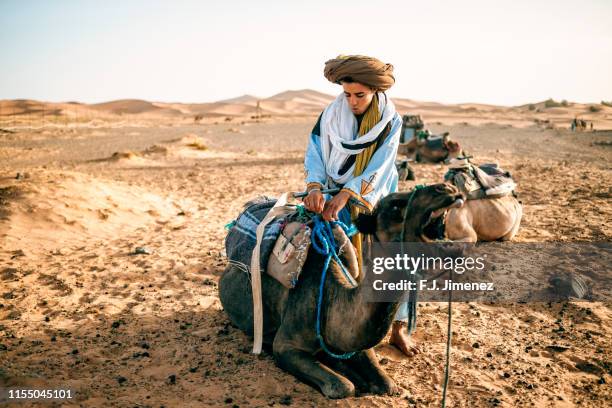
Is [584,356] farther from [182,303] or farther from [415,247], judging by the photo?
[182,303]

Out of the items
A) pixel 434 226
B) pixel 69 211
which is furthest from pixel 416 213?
pixel 69 211

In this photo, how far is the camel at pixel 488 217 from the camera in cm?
566

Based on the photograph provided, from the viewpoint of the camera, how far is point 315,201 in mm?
3531

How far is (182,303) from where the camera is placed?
514 cm

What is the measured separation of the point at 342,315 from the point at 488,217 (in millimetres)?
3732

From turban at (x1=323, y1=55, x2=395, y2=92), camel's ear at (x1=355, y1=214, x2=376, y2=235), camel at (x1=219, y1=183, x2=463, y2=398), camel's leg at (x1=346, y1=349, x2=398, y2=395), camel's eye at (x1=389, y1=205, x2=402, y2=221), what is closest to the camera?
camel at (x1=219, y1=183, x2=463, y2=398)

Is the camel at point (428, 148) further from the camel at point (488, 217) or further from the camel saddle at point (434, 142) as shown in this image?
the camel at point (488, 217)

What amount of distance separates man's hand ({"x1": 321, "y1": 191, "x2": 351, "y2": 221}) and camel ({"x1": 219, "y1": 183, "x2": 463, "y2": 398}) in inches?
11.7

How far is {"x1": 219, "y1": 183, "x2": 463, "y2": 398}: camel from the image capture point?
2.50 metres

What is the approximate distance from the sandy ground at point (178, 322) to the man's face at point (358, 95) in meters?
2.09

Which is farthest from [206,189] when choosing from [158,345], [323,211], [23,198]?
[323,211]

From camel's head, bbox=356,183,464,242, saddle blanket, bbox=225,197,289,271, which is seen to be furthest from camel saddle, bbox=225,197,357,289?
camel's head, bbox=356,183,464,242

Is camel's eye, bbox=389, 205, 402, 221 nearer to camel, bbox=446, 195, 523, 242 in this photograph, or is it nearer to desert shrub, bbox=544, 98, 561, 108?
camel, bbox=446, 195, 523, 242

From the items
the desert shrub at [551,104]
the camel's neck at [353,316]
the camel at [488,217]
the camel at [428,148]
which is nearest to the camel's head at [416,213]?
the camel's neck at [353,316]
